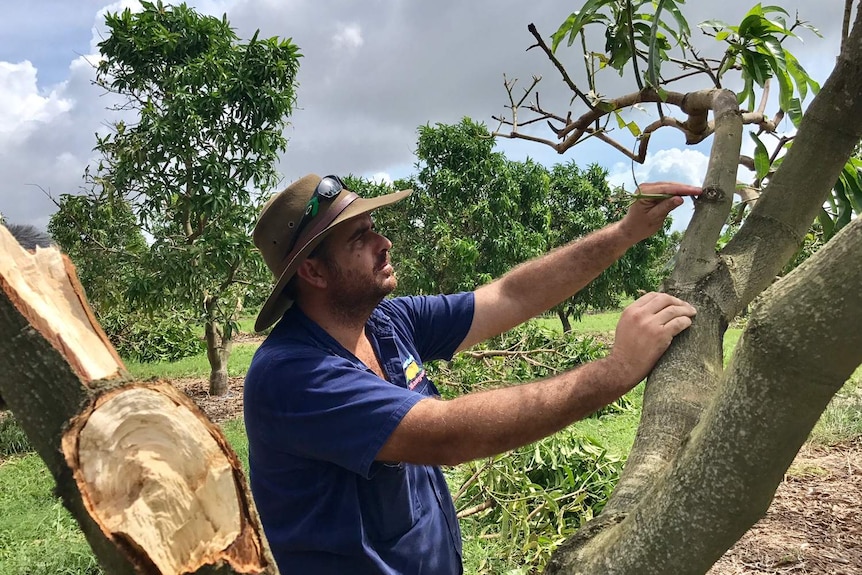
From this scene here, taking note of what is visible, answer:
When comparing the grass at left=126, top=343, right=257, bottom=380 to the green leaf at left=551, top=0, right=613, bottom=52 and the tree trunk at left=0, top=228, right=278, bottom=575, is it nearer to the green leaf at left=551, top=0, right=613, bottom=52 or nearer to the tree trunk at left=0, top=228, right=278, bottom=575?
the green leaf at left=551, top=0, right=613, bottom=52

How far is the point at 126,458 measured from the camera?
111 cm

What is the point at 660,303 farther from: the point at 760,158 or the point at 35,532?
the point at 35,532

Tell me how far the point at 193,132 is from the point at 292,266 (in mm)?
7064

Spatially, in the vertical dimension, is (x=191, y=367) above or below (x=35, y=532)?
above

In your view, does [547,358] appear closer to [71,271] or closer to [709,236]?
[709,236]

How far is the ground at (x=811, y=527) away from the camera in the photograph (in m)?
3.72

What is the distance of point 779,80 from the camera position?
7.90 ft

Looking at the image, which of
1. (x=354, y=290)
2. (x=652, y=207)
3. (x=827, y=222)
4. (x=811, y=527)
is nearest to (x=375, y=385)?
(x=354, y=290)

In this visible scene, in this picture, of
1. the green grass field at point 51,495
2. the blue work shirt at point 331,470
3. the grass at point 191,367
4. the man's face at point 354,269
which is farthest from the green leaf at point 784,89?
the grass at point 191,367

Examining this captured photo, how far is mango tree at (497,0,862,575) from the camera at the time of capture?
A: 3.20 ft

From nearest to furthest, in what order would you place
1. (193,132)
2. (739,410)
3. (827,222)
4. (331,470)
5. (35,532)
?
(739,410) → (331,470) → (827,222) → (35,532) → (193,132)

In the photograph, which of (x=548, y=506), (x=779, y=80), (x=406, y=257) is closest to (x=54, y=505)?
(x=548, y=506)

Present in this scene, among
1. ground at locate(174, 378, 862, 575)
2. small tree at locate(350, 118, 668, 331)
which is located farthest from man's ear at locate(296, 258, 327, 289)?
small tree at locate(350, 118, 668, 331)

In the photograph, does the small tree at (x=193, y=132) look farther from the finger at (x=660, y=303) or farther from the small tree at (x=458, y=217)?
the finger at (x=660, y=303)
